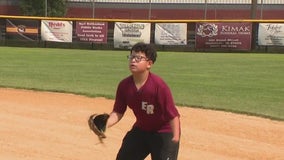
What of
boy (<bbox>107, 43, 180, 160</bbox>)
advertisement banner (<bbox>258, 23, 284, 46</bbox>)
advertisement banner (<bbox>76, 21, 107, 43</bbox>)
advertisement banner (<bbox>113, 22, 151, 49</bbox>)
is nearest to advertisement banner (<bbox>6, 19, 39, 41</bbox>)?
advertisement banner (<bbox>76, 21, 107, 43</bbox>)

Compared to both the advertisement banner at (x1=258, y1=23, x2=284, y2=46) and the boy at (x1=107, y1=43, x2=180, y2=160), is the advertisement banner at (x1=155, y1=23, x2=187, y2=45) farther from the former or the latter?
the boy at (x1=107, y1=43, x2=180, y2=160)

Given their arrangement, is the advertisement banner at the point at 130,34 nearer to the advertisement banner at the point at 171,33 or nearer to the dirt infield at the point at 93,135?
the advertisement banner at the point at 171,33

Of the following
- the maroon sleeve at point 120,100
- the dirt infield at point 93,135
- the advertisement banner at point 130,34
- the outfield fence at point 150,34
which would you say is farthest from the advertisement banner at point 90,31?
the maroon sleeve at point 120,100

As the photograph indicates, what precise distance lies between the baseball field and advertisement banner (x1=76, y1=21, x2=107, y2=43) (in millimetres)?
10053

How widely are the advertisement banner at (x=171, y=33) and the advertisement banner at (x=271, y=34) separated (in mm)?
4006

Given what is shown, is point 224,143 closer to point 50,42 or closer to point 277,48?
point 277,48

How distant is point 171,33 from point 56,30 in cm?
660

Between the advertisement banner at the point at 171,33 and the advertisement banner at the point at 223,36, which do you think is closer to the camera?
the advertisement banner at the point at 223,36

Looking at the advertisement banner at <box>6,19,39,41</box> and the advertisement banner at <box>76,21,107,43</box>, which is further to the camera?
the advertisement banner at <box>6,19,39,41</box>

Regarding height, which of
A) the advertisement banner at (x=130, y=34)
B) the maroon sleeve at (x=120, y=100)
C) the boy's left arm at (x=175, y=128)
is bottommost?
the boy's left arm at (x=175, y=128)

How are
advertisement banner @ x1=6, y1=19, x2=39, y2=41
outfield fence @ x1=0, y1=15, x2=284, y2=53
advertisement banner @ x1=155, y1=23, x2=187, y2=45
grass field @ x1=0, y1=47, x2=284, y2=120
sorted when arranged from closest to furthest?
grass field @ x1=0, y1=47, x2=284, y2=120 < outfield fence @ x1=0, y1=15, x2=284, y2=53 < advertisement banner @ x1=155, y1=23, x2=187, y2=45 < advertisement banner @ x1=6, y1=19, x2=39, y2=41

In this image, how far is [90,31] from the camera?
31.8 meters

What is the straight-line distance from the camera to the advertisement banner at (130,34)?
30516 millimetres

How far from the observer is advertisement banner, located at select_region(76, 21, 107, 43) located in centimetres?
3164
